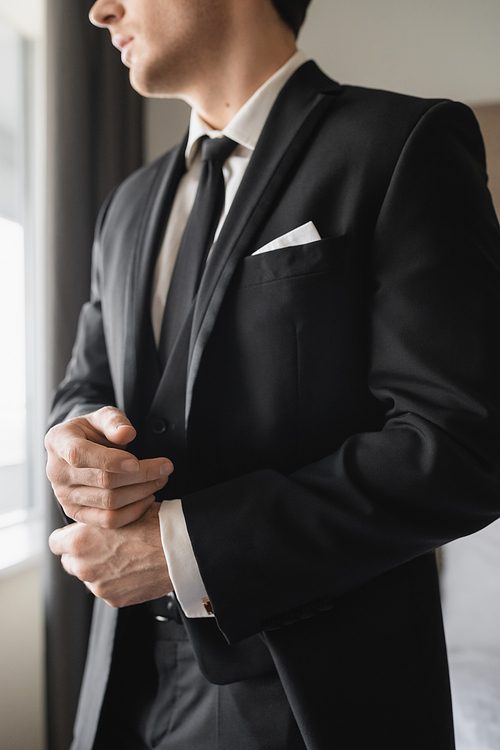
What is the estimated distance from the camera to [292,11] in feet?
3.29

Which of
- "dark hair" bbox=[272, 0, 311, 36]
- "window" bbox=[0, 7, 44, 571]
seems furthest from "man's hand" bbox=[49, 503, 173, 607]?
"window" bbox=[0, 7, 44, 571]

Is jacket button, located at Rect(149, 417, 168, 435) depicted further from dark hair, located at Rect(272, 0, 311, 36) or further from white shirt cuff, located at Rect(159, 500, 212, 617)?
dark hair, located at Rect(272, 0, 311, 36)

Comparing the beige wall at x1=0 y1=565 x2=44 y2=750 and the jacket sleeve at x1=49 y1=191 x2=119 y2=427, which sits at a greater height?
the jacket sleeve at x1=49 y1=191 x2=119 y2=427

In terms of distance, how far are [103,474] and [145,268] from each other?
43 cm

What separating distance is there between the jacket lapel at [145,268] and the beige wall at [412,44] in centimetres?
122

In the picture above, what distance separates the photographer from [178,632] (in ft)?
2.73

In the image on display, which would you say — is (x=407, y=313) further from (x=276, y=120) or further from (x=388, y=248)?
(x=276, y=120)

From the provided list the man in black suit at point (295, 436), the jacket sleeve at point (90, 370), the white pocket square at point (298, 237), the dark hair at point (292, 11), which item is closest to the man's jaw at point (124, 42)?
the man in black suit at point (295, 436)

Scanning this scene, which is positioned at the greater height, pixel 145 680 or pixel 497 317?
pixel 497 317

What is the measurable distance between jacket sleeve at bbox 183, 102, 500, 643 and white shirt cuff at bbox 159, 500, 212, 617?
3cm

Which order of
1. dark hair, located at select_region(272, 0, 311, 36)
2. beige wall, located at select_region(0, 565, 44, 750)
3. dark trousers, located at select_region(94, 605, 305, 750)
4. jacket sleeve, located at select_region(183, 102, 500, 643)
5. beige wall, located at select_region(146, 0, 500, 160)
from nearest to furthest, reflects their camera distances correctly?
Answer: jacket sleeve, located at select_region(183, 102, 500, 643)
dark trousers, located at select_region(94, 605, 305, 750)
dark hair, located at select_region(272, 0, 311, 36)
beige wall, located at select_region(0, 565, 44, 750)
beige wall, located at select_region(146, 0, 500, 160)

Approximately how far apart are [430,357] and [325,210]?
0.88 feet

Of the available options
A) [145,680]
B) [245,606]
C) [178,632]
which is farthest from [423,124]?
[145,680]

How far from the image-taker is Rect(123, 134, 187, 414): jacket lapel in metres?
0.86
